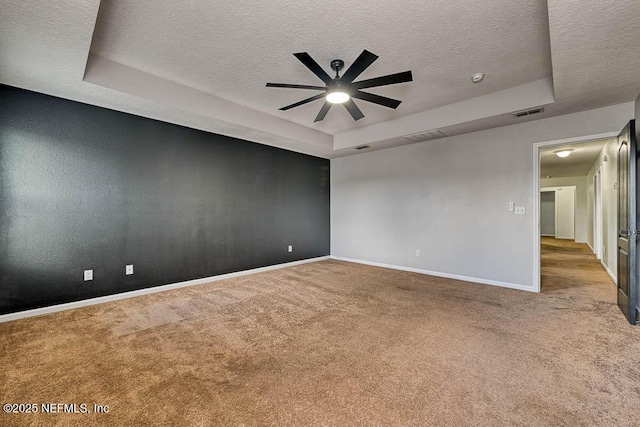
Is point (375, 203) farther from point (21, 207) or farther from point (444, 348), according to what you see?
point (21, 207)

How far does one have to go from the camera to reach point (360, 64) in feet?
7.65

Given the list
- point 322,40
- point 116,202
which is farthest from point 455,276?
point 116,202

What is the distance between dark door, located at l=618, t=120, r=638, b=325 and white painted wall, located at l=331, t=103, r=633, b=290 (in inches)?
29.6

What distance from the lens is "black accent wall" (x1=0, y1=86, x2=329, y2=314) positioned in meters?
3.00

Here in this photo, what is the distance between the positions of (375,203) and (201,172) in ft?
11.4

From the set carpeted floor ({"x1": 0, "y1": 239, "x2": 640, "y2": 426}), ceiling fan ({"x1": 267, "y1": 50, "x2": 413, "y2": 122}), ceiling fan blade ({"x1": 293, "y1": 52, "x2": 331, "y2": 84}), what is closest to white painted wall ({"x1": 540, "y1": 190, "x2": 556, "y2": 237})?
carpeted floor ({"x1": 0, "y1": 239, "x2": 640, "y2": 426})

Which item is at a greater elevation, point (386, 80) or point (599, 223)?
point (386, 80)

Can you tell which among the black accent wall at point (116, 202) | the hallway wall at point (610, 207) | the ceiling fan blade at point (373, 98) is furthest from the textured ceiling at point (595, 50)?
the black accent wall at point (116, 202)

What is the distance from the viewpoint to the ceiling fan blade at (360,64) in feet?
7.10

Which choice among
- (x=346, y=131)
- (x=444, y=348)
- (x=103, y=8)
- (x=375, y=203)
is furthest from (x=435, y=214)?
(x=103, y=8)

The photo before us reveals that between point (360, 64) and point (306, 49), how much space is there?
0.70m

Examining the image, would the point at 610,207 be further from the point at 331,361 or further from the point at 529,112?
the point at 331,361

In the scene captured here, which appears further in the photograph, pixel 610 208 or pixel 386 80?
pixel 610 208

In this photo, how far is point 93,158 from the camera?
11.3 feet
